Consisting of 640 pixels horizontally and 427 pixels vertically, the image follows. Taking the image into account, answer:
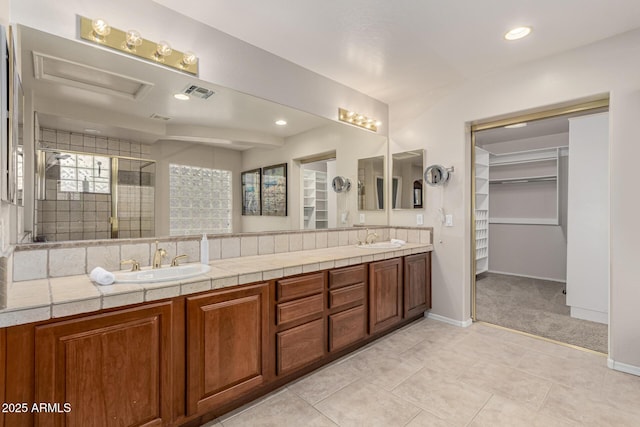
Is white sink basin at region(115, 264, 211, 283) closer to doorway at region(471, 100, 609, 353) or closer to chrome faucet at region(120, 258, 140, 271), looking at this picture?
chrome faucet at region(120, 258, 140, 271)

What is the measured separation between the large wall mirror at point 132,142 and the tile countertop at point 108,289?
1.15ft

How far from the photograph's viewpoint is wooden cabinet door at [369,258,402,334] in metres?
2.66

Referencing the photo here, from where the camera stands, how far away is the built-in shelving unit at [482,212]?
17.4ft

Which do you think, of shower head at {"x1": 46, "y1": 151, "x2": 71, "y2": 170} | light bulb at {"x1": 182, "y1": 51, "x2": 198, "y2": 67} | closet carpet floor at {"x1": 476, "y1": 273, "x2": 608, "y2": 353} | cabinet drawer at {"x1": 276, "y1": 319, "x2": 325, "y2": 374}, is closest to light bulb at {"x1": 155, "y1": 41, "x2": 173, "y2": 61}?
light bulb at {"x1": 182, "y1": 51, "x2": 198, "y2": 67}

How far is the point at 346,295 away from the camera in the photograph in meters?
2.42

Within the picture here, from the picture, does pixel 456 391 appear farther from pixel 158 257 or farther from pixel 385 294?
pixel 158 257

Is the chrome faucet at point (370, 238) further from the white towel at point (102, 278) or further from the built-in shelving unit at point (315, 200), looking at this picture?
the white towel at point (102, 278)

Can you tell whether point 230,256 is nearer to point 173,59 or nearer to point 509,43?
point 173,59

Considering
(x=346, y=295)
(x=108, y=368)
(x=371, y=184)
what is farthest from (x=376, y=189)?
→ (x=108, y=368)

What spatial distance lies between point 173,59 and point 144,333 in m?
1.70

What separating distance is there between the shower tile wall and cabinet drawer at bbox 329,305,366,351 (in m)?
1.48

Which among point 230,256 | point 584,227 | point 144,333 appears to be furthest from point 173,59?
point 584,227

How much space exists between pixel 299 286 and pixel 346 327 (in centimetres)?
64

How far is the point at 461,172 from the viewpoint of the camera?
10.5 ft
